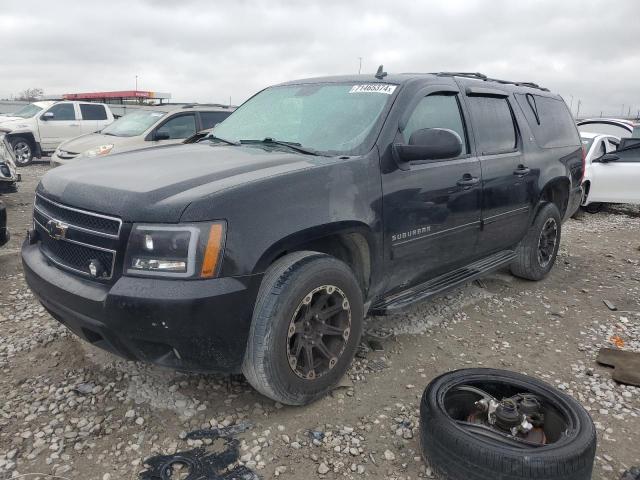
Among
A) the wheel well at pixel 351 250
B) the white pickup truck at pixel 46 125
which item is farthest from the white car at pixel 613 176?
the white pickup truck at pixel 46 125

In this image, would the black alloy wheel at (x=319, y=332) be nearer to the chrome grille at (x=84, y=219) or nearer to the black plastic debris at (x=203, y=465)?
the black plastic debris at (x=203, y=465)

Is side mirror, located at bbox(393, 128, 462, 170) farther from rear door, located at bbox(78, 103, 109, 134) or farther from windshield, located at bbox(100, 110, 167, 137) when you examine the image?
rear door, located at bbox(78, 103, 109, 134)

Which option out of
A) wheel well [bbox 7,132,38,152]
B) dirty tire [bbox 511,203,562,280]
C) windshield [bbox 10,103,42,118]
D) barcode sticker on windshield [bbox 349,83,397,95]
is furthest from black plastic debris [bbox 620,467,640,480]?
windshield [bbox 10,103,42,118]

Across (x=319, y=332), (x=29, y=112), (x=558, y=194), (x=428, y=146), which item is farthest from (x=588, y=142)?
(x=29, y=112)

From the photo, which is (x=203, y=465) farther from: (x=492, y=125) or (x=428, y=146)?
(x=492, y=125)

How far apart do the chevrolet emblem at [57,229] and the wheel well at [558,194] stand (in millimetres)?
4085

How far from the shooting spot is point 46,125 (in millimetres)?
14273

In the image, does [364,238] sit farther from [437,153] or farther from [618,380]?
[618,380]

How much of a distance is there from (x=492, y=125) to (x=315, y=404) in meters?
2.63

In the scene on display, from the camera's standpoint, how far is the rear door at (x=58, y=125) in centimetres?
1428

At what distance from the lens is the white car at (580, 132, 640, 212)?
29.8 ft

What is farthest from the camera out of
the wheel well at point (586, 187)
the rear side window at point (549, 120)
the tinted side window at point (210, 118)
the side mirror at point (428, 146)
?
the tinted side window at point (210, 118)

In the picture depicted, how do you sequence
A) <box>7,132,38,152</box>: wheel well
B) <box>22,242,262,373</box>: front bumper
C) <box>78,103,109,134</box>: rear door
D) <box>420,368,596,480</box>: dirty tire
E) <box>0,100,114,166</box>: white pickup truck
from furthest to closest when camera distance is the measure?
<box>78,103,109,134</box>: rear door < <box>0,100,114,166</box>: white pickup truck < <box>7,132,38,152</box>: wheel well < <box>22,242,262,373</box>: front bumper < <box>420,368,596,480</box>: dirty tire

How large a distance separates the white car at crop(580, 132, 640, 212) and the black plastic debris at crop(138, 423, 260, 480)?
880 cm
